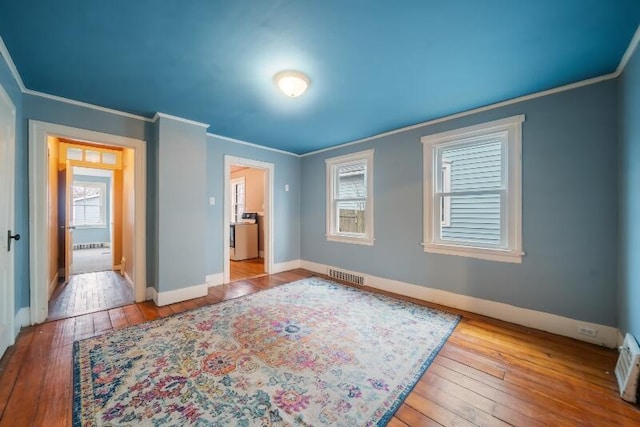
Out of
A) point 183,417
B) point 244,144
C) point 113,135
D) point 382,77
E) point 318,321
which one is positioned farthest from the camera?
point 244,144

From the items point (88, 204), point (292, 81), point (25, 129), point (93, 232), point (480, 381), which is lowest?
point (480, 381)

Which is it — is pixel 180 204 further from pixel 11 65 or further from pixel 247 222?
pixel 247 222

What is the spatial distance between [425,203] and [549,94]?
1608 mm

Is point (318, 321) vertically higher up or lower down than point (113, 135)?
lower down

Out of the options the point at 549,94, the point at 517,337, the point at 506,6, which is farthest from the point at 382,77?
the point at 517,337

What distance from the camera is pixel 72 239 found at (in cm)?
467

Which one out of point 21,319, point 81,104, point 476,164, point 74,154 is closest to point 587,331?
point 476,164

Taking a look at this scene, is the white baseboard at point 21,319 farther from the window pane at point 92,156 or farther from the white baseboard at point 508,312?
the white baseboard at point 508,312

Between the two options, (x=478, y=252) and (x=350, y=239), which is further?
(x=350, y=239)

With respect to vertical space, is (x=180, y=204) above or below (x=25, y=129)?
below

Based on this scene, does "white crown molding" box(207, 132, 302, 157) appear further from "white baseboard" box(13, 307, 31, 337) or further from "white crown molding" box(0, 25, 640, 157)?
"white baseboard" box(13, 307, 31, 337)

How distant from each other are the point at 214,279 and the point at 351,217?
8.14ft

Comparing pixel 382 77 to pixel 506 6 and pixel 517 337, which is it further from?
pixel 517 337

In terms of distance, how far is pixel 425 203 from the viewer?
132 inches
